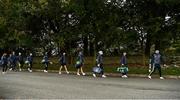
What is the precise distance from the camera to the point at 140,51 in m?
50.7

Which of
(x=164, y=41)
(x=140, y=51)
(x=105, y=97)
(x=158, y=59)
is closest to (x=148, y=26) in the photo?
(x=164, y=41)

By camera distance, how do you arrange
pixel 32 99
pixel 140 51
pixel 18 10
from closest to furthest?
pixel 32 99 < pixel 18 10 < pixel 140 51

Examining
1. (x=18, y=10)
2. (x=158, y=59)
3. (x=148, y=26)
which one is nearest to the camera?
(x=158, y=59)

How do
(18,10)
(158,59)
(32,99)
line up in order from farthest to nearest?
(18,10) < (158,59) < (32,99)

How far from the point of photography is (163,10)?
45375 mm

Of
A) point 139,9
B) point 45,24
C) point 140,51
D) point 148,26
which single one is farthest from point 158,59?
point 45,24

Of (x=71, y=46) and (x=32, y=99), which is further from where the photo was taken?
(x=71, y=46)

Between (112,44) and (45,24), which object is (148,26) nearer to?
(112,44)

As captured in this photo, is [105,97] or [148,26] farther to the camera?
[148,26]

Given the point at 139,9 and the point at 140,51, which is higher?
the point at 139,9

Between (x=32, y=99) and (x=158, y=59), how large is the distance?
13970 millimetres

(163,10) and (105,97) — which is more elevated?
(163,10)

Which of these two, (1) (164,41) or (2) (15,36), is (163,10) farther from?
(2) (15,36)

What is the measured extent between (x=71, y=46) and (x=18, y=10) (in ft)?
25.8
